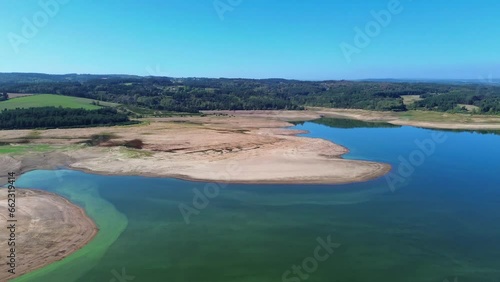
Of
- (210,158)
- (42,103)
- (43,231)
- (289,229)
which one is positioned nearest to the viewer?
(43,231)

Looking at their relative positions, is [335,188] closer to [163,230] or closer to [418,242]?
[418,242]

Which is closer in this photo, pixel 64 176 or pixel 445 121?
pixel 64 176

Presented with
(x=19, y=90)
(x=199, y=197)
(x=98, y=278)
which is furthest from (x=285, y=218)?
(x=19, y=90)

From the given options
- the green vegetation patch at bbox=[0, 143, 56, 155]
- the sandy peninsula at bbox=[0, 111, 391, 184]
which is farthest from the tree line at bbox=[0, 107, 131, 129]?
the green vegetation patch at bbox=[0, 143, 56, 155]

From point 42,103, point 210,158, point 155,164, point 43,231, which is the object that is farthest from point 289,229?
point 42,103

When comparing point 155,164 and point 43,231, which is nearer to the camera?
point 43,231

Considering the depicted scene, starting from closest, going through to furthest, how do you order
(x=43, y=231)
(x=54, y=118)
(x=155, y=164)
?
1. (x=43, y=231)
2. (x=155, y=164)
3. (x=54, y=118)

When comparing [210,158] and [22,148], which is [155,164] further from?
[22,148]
